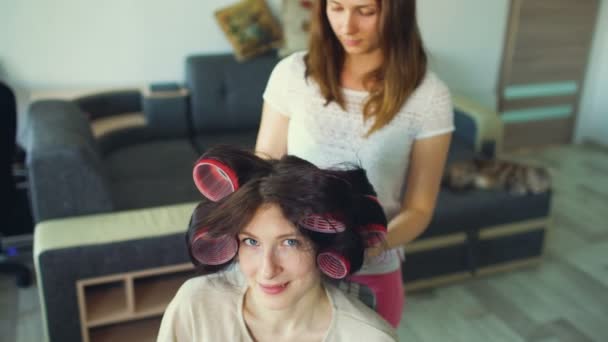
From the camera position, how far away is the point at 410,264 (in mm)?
2531

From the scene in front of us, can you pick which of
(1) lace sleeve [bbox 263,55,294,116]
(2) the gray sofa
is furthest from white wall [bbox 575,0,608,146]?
(1) lace sleeve [bbox 263,55,294,116]

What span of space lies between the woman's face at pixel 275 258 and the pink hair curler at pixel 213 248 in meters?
0.02

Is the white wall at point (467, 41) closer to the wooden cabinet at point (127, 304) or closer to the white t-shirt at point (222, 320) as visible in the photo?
the wooden cabinet at point (127, 304)

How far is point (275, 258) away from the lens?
93 centimetres

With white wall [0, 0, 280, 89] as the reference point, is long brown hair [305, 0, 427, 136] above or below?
above

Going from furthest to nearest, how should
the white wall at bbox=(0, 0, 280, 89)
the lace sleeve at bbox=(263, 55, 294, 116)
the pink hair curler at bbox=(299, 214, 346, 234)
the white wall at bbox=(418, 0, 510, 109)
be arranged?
1. the white wall at bbox=(418, 0, 510, 109)
2. the white wall at bbox=(0, 0, 280, 89)
3. the lace sleeve at bbox=(263, 55, 294, 116)
4. the pink hair curler at bbox=(299, 214, 346, 234)

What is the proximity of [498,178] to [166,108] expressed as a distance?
5.74 feet

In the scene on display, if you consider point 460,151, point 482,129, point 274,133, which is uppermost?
point 274,133

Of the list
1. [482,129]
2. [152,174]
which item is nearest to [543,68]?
[482,129]

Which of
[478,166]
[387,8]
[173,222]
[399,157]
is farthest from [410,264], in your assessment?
[387,8]

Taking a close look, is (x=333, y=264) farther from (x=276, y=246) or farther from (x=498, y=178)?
(x=498, y=178)

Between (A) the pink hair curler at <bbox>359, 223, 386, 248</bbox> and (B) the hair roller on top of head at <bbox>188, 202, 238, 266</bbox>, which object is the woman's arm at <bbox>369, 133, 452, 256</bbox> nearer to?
(A) the pink hair curler at <bbox>359, 223, 386, 248</bbox>

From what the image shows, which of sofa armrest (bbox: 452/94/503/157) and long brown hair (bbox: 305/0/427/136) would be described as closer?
long brown hair (bbox: 305/0/427/136)

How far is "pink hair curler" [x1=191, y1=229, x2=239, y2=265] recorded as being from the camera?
940 millimetres
